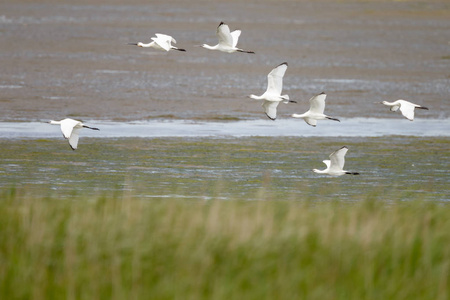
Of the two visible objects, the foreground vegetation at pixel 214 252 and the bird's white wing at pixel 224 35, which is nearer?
the foreground vegetation at pixel 214 252

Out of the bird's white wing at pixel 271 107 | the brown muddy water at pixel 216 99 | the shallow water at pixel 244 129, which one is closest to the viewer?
the bird's white wing at pixel 271 107

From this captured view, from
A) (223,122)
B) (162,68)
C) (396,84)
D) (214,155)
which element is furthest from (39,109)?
(396,84)

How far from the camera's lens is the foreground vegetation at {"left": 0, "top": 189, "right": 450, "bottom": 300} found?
22.5 ft

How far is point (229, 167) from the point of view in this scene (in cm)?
1553

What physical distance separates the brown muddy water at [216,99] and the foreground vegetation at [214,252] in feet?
3.95

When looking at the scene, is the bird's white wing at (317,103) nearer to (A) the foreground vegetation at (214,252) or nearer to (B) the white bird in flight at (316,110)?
(B) the white bird in flight at (316,110)

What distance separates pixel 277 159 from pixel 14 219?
8706 mm

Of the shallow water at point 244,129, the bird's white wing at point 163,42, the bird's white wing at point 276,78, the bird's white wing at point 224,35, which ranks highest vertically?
the bird's white wing at point 224,35

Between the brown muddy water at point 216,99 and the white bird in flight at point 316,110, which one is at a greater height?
the white bird in flight at point 316,110

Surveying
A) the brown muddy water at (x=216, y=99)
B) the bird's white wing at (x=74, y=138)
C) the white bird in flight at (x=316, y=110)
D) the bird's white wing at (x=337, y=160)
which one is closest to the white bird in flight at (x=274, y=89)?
the white bird in flight at (x=316, y=110)

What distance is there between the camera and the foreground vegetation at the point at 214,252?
6859mm

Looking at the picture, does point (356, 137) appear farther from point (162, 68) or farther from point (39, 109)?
point (162, 68)

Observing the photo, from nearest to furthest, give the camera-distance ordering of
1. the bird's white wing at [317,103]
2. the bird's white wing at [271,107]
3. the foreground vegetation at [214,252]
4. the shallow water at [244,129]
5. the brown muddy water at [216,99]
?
the foreground vegetation at [214,252], the bird's white wing at [317,103], the bird's white wing at [271,107], the brown muddy water at [216,99], the shallow water at [244,129]

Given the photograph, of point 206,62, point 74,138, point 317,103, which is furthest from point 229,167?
point 206,62
